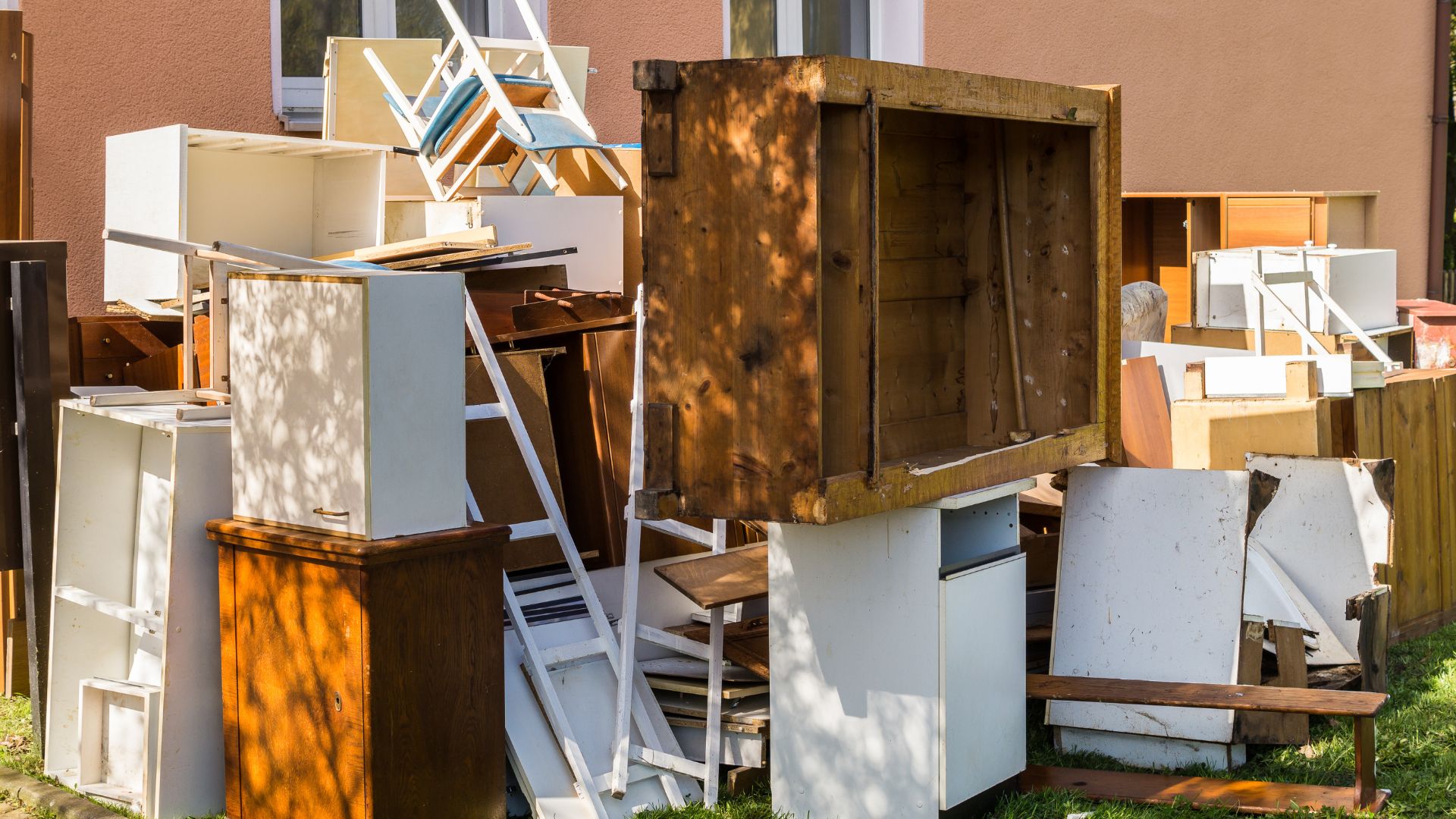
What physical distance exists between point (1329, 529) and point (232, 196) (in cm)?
428

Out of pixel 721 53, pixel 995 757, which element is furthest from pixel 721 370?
pixel 721 53

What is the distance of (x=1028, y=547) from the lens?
525 cm

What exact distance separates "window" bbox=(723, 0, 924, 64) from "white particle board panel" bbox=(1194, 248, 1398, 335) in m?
2.36

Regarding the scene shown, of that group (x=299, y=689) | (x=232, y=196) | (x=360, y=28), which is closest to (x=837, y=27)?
(x=360, y=28)

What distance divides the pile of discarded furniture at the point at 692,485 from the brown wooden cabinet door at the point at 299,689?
0.5 inches

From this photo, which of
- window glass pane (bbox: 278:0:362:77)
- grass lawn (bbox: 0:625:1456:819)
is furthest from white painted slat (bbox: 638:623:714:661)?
window glass pane (bbox: 278:0:362:77)

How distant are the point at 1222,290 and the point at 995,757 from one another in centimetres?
402

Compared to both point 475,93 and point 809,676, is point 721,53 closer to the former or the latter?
point 475,93

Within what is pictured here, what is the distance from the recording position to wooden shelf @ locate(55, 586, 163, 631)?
13.6ft

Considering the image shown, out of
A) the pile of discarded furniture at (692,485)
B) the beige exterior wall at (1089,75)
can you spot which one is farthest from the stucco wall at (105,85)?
the pile of discarded furniture at (692,485)

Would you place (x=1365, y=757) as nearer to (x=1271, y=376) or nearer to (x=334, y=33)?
(x=1271, y=376)

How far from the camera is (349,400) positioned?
372cm

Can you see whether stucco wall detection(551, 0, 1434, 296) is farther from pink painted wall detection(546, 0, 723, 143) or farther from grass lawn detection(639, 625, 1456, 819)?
grass lawn detection(639, 625, 1456, 819)

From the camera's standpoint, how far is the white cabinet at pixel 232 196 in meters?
5.39
